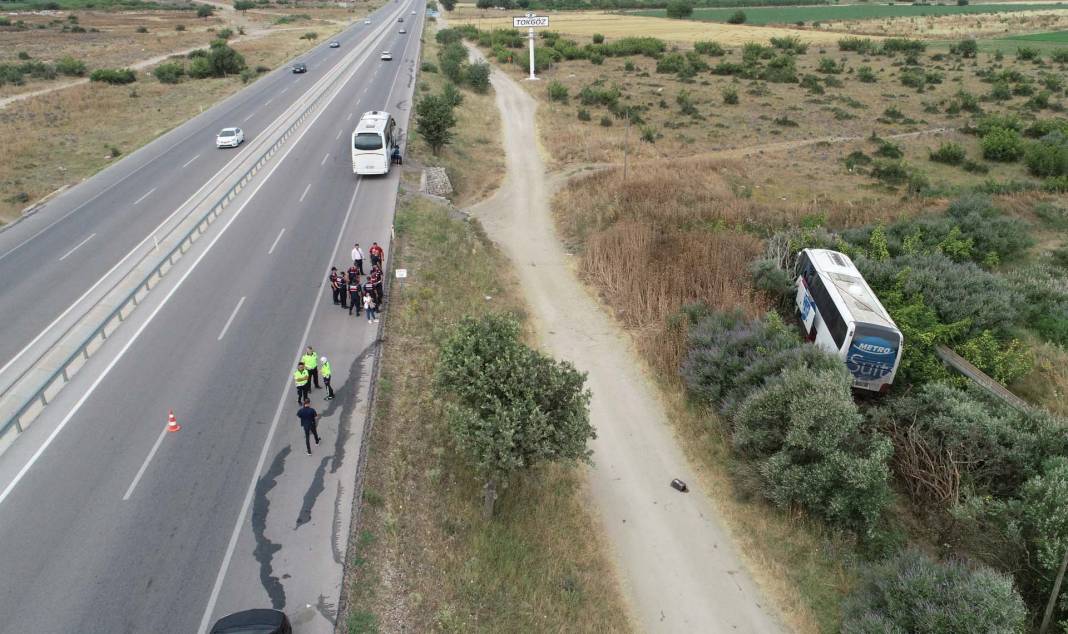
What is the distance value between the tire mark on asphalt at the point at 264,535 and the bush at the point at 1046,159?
46067 mm

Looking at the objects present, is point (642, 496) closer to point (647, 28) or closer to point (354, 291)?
point (354, 291)

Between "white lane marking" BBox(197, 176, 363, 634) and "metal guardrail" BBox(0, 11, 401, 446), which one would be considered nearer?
"white lane marking" BBox(197, 176, 363, 634)

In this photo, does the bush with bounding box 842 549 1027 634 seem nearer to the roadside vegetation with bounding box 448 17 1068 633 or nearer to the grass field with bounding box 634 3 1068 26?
the roadside vegetation with bounding box 448 17 1068 633

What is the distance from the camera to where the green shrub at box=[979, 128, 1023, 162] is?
43281 millimetres

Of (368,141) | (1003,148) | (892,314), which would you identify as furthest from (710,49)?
(892,314)

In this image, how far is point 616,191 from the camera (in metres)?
34.6

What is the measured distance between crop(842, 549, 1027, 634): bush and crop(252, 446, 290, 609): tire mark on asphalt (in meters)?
9.99

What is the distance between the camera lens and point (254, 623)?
1012 centimetres

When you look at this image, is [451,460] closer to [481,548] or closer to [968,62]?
[481,548]

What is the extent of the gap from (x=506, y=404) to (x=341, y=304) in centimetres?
950

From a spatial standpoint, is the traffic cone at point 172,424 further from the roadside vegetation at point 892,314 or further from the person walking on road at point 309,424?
the roadside vegetation at point 892,314

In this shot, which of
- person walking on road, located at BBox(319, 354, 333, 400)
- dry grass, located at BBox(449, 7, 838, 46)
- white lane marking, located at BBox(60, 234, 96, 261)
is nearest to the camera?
person walking on road, located at BBox(319, 354, 333, 400)

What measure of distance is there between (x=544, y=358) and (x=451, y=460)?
11.2ft

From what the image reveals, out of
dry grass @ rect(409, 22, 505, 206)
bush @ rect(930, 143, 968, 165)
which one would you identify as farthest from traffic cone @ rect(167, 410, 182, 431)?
bush @ rect(930, 143, 968, 165)
